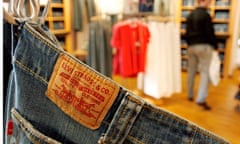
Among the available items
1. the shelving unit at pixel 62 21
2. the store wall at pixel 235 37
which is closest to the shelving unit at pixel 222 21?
the store wall at pixel 235 37

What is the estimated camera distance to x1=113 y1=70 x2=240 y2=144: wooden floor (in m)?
2.67

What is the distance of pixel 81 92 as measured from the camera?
0.37m

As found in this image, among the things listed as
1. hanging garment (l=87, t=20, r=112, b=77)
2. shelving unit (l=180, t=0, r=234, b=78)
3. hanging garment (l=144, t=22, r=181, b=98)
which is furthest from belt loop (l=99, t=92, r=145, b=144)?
shelving unit (l=180, t=0, r=234, b=78)

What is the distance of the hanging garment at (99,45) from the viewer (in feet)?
8.71

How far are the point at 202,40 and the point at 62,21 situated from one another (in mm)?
2183

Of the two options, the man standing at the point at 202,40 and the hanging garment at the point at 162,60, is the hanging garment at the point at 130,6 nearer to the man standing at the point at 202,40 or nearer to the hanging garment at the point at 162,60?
→ the hanging garment at the point at 162,60

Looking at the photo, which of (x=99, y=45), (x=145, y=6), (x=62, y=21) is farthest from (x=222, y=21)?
(x=99, y=45)

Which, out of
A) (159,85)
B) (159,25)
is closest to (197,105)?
(159,85)

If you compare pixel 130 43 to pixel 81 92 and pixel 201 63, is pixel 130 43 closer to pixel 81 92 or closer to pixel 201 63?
pixel 201 63

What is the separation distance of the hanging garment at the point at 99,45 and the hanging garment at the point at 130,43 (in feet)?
0.48

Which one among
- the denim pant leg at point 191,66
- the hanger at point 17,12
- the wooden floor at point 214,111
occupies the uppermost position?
the hanger at point 17,12

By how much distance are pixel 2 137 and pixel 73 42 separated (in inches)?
147

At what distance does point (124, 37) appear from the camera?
286 cm

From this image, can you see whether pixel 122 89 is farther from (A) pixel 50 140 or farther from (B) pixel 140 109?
(A) pixel 50 140
